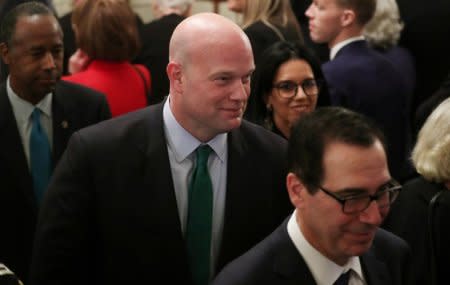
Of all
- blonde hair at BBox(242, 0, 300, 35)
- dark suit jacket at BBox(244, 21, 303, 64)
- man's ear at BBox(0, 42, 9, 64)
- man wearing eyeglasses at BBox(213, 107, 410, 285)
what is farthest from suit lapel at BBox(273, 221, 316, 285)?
blonde hair at BBox(242, 0, 300, 35)

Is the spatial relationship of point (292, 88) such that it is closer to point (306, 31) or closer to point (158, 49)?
point (158, 49)

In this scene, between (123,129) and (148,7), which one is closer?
(123,129)

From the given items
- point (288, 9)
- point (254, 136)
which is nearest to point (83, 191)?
point (254, 136)

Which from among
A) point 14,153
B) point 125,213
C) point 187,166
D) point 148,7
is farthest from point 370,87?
point 148,7

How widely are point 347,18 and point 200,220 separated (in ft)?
7.65

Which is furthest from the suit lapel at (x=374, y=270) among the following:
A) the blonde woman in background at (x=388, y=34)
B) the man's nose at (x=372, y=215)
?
the blonde woman in background at (x=388, y=34)

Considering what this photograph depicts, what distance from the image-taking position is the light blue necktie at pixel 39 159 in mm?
4043

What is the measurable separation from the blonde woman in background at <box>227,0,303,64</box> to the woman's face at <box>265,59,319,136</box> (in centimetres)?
65

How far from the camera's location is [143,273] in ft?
10.5

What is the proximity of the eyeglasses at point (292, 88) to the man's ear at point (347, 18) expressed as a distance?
37.2 inches

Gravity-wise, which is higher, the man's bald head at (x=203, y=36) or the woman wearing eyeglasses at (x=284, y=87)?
the man's bald head at (x=203, y=36)

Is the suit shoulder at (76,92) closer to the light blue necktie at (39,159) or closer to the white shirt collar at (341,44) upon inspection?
the light blue necktie at (39,159)

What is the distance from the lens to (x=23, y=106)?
4.11 metres

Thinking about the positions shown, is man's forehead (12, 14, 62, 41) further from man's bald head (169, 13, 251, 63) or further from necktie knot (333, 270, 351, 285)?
necktie knot (333, 270, 351, 285)
